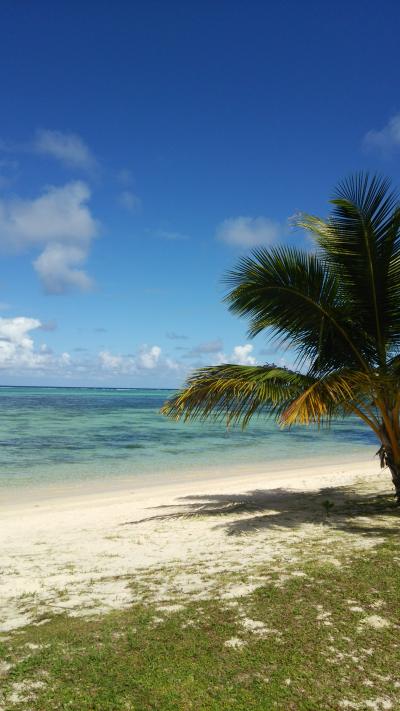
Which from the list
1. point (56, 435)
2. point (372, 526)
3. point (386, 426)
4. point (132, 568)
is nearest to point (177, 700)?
point (132, 568)

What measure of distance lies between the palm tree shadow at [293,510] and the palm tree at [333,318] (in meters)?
→ 0.95

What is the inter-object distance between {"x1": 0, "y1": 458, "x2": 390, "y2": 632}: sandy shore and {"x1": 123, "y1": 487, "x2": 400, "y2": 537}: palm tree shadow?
0.10 ft

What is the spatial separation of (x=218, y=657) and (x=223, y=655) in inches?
1.7

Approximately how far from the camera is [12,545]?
7.34 meters

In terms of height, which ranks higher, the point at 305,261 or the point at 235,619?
the point at 305,261

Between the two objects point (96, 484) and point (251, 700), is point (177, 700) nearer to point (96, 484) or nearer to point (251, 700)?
point (251, 700)

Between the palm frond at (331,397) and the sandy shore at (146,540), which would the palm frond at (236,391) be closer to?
the palm frond at (331,397)

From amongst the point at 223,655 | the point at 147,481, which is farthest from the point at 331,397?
the point at 147,481

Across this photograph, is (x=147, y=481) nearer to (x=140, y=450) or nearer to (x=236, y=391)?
(x=140, y=450)

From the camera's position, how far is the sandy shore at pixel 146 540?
4805 mm

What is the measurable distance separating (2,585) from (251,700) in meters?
3.41

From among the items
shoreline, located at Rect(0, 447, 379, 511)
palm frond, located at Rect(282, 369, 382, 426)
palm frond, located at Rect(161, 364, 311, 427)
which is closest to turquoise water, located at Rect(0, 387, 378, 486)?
shoreline, located at Rect(0, 447, 379, 511)

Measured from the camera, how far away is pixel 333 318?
7785 mm

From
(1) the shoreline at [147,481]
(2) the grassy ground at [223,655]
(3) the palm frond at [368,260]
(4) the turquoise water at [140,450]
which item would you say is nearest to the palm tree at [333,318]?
(3) the palm frond at [368,260]
